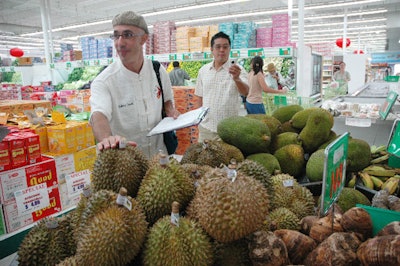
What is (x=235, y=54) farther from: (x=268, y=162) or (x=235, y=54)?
(x=268, y=162)

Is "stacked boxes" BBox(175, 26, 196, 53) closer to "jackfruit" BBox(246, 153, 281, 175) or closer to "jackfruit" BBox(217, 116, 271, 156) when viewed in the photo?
"jackfruit" BBox(217, 116, 271, 156)

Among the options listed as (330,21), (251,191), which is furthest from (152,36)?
(330,21)

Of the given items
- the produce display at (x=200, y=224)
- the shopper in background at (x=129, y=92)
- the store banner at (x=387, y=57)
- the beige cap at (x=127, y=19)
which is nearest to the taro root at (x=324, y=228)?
the produce display at (x=200, y=224)

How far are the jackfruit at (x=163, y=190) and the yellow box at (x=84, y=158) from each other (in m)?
1.67

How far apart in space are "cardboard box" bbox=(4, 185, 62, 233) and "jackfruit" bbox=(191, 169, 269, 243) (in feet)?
5.45

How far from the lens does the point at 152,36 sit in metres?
5.83

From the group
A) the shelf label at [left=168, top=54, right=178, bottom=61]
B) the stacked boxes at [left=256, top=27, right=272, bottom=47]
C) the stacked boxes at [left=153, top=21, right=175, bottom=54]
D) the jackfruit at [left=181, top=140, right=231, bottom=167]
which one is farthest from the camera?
the stacked boxes at [left=153, top=21, right=175, bottom=54]

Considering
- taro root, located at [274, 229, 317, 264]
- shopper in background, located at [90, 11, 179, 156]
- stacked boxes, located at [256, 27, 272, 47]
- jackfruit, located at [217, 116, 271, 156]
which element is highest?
stacked boxes, located at [256, 27, 272, 47]

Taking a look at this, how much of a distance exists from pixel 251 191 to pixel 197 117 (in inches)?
36.0

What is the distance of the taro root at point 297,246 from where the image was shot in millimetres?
953

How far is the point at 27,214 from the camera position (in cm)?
214

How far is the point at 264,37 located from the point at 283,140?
133 inches

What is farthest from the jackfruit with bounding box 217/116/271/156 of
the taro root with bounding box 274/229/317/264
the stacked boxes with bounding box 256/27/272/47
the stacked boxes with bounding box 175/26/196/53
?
the stacked boxes with bounding box 175/26/196/53

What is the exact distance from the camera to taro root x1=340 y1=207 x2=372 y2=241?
1.02 metres
